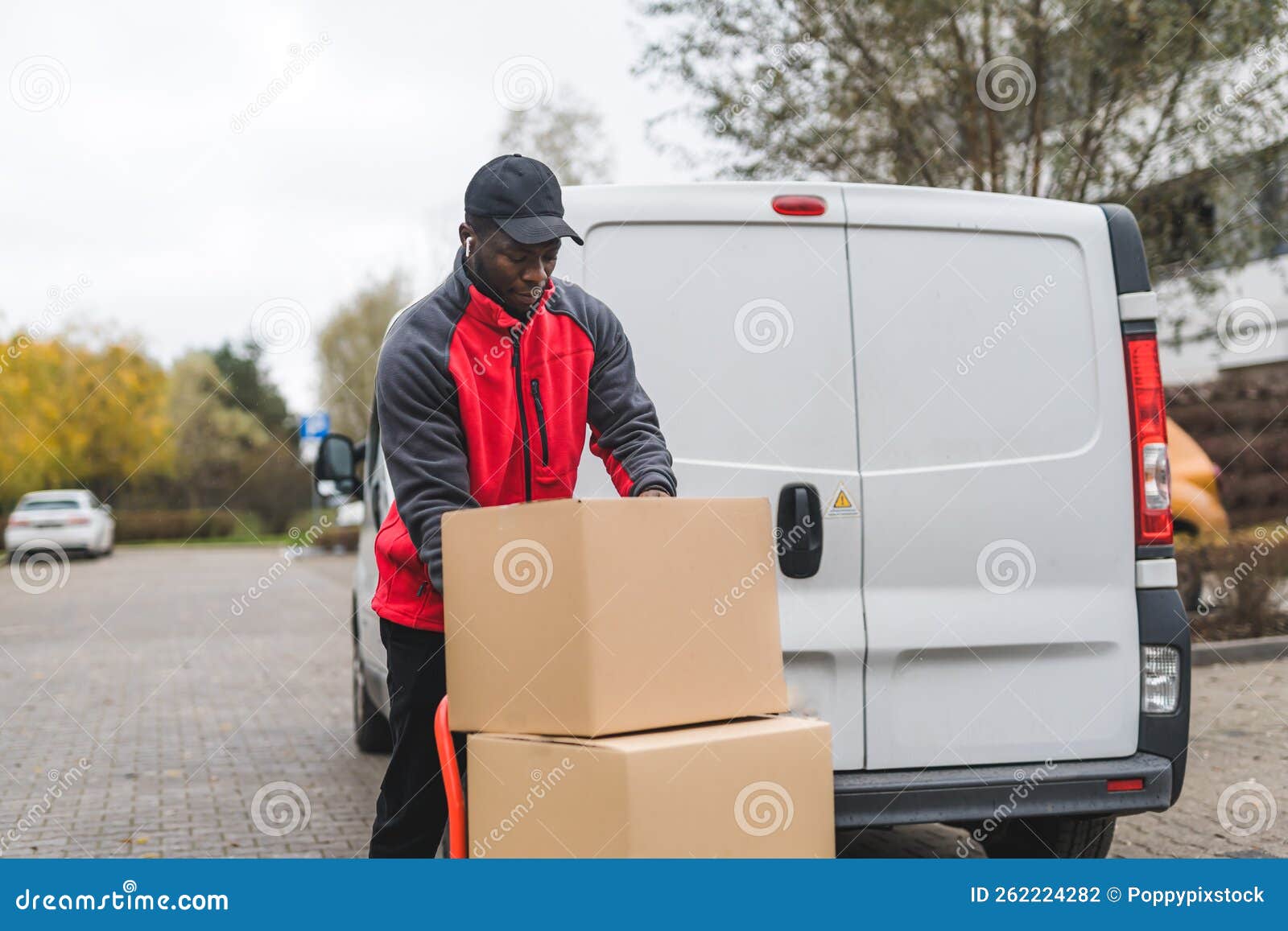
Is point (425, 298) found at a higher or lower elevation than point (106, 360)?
lower

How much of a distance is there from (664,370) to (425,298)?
0.97 m

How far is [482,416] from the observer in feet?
9.65

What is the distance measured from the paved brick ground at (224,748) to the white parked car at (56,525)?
17376 millimetres

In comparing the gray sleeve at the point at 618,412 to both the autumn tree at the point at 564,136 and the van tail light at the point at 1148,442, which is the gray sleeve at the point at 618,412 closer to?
the van tail light at the point at 1148,442

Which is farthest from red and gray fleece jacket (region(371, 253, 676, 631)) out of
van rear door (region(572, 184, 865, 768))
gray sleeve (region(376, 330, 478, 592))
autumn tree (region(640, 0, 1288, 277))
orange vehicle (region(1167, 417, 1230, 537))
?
orange vehicle (region(1167, 417, 1230, 537))

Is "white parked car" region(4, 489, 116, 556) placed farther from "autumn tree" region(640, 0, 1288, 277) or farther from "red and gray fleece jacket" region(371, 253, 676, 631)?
"red and gray fleece jacket" region(371, 253, 676, 631)

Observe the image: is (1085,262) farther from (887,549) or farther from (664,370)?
(664,370)

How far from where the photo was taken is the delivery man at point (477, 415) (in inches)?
112

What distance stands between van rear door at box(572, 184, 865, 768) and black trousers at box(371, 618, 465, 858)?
0.96m

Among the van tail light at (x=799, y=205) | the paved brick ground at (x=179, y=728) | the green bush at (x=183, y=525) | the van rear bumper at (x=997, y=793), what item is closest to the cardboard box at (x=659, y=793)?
the van rear bumper at (x=997, y=793)

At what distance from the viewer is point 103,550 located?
117 feet

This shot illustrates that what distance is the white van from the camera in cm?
388

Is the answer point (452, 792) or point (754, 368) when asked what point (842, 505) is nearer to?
point (754, 368)

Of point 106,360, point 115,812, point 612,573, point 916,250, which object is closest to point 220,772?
point 115,812
